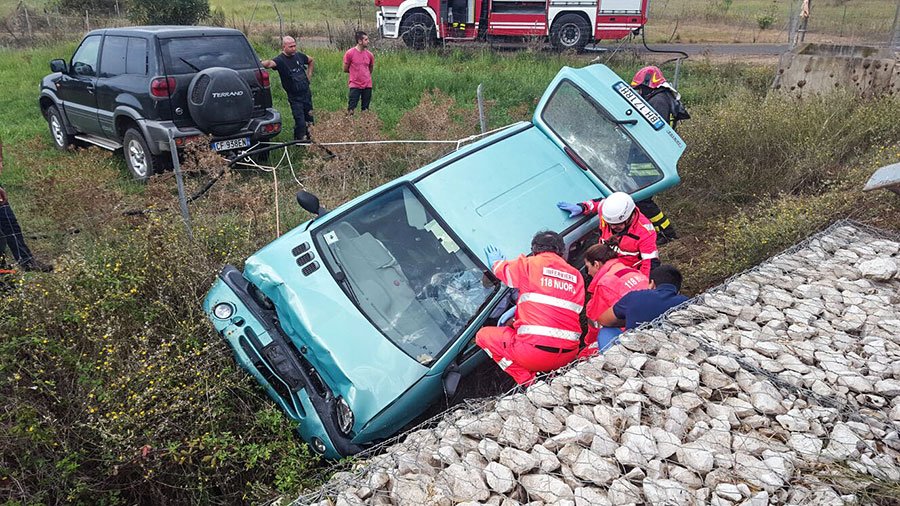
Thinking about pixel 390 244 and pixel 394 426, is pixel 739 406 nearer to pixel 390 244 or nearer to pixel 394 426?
pixel 394 426

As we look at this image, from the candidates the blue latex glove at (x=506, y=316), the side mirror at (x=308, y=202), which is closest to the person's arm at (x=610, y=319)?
the blue latex glove at (x=506, y=316)

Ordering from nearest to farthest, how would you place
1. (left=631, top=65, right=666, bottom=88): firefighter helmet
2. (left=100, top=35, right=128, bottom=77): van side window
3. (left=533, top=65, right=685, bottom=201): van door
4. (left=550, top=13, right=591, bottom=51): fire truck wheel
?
(left=533, top=65, right=685, bottom=201): van door < (left=631, top=65, right=666, bottom=88): firefighter helmet < (left=100, top=35, right=128, bottom=77): van side window < (left=550, top=13, right=591, bottom=51): fire truck wheel

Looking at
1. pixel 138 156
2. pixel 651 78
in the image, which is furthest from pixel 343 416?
pixel 138 156

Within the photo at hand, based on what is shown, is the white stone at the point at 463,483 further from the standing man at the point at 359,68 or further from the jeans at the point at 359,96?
the jeans at the point at 359,96

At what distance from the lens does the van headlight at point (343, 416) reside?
3324mm

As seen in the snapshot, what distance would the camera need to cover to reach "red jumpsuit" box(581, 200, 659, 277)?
→ 4250 millimetres

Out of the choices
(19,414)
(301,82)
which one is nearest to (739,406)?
(19,414)

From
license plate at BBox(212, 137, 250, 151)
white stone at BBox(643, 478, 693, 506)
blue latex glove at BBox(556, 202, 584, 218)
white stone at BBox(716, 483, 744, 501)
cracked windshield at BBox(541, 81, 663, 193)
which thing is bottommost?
white stone at BBox(716, 483, 744, 501)

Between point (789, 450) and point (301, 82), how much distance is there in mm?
7441

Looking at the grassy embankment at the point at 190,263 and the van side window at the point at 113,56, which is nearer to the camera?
the grassy embankment at the point at 190,263

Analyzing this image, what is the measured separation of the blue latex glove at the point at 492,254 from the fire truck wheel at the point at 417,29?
497 inches

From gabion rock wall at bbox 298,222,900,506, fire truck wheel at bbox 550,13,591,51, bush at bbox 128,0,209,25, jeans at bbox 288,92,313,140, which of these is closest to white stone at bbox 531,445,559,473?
gabion rock wall at bbox 298,222,900,506

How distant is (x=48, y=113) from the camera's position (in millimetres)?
8461

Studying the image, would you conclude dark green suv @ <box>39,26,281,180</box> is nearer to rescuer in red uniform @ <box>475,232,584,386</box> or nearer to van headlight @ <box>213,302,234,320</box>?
van headlight @ <box>213,302,234,320</box>
